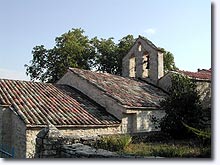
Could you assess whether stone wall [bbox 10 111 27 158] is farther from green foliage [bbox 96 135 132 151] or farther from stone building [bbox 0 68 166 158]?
green foliage [bbox 96 135 132 151]

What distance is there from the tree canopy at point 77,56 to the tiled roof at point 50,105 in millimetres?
7585

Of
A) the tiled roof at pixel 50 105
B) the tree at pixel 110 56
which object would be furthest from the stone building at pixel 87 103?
the tree at pixel 110 56

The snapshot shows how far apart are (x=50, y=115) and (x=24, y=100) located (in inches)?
53.4

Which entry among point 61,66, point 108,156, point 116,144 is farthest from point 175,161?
point 61,66

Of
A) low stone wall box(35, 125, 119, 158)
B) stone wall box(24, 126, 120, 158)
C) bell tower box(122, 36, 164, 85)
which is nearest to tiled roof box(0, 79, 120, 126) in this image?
stone wall box(24, 126, 120, 158)

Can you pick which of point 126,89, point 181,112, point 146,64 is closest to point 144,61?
point 146,64

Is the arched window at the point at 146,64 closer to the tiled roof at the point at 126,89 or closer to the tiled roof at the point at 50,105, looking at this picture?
the tiled roof at the point at 126,89

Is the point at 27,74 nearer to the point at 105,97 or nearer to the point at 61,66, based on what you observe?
the point at 61,66

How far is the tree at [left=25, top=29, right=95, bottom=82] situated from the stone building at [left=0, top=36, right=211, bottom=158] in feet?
18.4

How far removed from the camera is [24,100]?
11.2m

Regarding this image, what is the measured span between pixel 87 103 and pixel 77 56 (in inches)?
361

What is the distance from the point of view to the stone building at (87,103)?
10.1 metres

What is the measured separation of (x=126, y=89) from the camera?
14117 mm

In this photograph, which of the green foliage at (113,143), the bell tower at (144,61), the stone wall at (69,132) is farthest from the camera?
the bell tower at (144,61)
